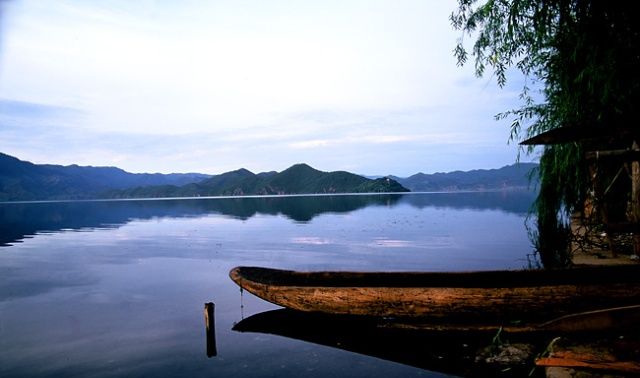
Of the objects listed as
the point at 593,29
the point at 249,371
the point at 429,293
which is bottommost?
the point at 249,371

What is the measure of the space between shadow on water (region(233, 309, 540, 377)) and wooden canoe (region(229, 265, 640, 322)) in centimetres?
66

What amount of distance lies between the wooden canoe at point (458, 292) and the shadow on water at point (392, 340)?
2.18ft

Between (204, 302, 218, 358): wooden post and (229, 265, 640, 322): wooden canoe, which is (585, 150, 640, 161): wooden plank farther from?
(204, 302, 218, 358): wooden post

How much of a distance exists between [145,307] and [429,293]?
30.3 ft

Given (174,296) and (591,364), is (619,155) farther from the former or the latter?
(174,296)

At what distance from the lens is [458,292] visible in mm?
7941

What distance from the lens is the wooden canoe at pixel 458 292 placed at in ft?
24.5

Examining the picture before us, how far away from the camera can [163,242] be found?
97.9 ft

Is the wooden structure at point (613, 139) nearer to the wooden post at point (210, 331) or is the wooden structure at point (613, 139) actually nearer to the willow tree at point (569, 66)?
the willow tree at point (569, 66)

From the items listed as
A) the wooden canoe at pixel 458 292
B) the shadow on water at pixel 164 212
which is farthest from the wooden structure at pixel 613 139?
the shadow on water at pixel 164 212

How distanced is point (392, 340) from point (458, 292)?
2.05 m

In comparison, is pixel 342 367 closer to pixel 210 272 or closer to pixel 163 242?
pixel 210 272

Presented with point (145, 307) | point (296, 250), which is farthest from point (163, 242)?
point (145, 307)

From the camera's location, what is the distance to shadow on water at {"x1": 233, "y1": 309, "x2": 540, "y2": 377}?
7590 mm
